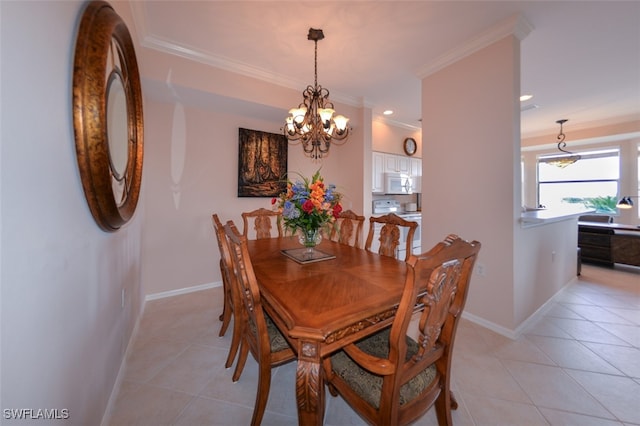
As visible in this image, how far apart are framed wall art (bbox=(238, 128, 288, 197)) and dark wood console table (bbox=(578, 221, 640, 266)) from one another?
529cm

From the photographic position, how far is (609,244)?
397 cm

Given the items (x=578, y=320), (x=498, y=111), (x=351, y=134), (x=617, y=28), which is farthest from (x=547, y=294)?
(x=351, y=134)

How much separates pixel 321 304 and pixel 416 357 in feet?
1.42

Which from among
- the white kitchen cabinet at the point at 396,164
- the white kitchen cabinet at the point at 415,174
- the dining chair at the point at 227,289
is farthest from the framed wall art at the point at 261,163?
the white kitchen cabinet at the point at 415,174

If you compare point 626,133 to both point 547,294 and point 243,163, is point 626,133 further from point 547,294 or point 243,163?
point 243,163

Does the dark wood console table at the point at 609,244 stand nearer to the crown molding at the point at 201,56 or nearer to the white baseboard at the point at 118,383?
the crown molding at the point at 201,56

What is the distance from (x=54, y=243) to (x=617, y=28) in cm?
437

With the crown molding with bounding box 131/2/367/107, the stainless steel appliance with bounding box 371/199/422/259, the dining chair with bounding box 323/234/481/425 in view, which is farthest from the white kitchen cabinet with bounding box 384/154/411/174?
the dining chair with bounding box 323/234/481/425

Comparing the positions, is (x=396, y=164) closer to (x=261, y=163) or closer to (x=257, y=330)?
(x=261, y=163)

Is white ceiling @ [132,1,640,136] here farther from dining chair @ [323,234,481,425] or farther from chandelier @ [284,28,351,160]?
dining chair @ [323,234,481,425]

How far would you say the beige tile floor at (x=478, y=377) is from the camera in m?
1.39

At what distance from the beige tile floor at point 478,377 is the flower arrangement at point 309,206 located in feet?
3.64

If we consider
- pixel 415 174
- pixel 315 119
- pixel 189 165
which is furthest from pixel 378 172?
pixel 189 165

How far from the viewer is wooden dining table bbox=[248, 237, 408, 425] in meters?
0.90
